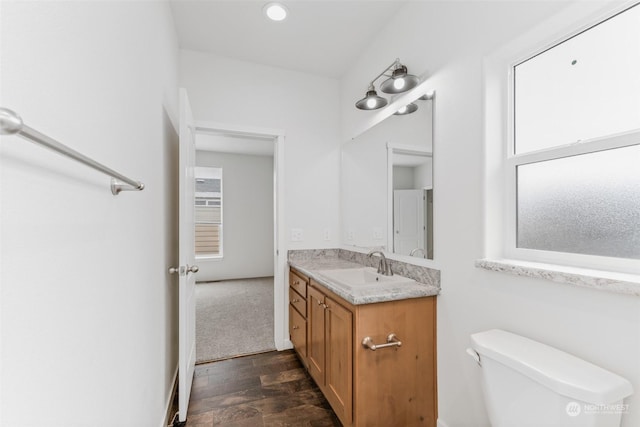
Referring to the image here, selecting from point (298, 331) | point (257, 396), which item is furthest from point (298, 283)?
point (257, 396)

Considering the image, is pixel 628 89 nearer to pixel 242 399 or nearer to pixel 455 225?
pixel 455 225

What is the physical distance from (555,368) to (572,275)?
1.06 feet

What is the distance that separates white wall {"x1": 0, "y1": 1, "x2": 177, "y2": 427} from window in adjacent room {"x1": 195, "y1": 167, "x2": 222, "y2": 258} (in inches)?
173

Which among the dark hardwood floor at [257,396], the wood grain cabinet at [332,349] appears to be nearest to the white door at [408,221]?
the wood grain cabinet at [332,349]

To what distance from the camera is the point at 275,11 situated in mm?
1964

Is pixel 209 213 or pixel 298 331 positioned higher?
pixel 209 213

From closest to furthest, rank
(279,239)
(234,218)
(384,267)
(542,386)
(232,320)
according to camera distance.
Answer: (542,386) < (384,267) < (279,239) < (232,320) < (234,218)

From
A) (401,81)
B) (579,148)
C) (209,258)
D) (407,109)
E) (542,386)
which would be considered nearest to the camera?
(542,386)

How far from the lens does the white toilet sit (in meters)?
0.83

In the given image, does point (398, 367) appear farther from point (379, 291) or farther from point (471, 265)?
point (471, 265)

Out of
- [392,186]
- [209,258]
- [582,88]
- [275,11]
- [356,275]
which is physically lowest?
[209,258]

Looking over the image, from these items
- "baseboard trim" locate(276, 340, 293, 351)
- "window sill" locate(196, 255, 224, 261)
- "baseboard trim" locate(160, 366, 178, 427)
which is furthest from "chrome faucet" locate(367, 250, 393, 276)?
"window sill" locate(196, 255, 224, 261)

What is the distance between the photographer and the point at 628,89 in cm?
97

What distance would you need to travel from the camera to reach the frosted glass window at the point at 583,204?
97 centimetres
